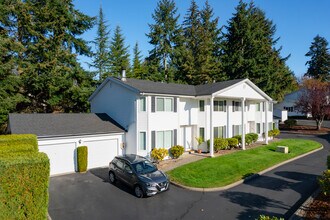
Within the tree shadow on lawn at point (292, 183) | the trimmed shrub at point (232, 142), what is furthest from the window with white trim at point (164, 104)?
the tree shadow on lawn at point (292, 183)

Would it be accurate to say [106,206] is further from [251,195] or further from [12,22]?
[12,22]

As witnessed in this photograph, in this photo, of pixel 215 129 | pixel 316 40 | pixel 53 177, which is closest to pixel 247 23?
pixel 215 129

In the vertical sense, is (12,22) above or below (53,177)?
above

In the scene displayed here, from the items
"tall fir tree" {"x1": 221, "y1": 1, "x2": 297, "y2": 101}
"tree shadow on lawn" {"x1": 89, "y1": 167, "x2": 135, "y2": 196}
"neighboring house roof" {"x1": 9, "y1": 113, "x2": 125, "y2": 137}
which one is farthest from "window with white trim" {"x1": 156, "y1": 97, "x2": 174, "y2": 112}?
"tall fir tree" {"x1": 221, "y1": 1, "x2": 297, "y2": 101}

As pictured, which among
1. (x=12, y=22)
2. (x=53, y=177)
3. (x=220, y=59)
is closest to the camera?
(x=53, y=177)

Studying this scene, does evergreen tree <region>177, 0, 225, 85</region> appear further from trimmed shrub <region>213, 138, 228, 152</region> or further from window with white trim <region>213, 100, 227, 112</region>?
trimmed shrub <region>213, 138, 228, 152</region>

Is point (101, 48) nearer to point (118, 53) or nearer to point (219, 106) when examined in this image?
point (118, 53)
